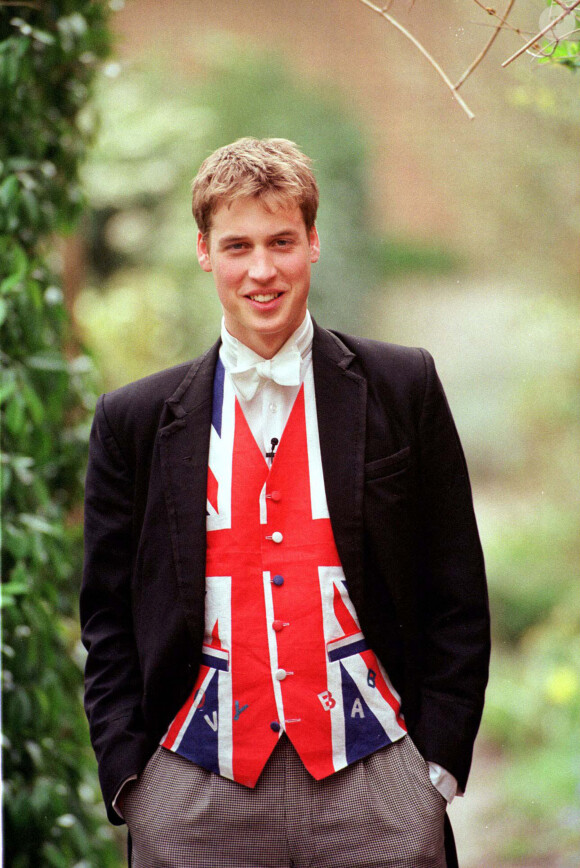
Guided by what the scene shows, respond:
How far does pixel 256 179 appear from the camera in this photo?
4.93ft

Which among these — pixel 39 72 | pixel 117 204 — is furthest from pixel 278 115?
pixel 39 72

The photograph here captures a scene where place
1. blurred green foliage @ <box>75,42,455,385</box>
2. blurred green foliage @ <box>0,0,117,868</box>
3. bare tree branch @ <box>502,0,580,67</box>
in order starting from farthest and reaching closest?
blurred green foliage @ <box>75,42,455,385</box>
blurred green foliage @ <box>0,0,117,868</box>
bare tree branch @ <box>502,0,580,67</box>

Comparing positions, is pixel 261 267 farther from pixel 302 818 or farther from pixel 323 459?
pixel 302 818

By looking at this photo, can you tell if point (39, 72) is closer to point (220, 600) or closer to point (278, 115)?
point (220, 600)

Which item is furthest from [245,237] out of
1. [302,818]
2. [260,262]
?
[302,818]

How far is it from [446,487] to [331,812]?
518 mm

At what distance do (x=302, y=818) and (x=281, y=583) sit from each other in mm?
343

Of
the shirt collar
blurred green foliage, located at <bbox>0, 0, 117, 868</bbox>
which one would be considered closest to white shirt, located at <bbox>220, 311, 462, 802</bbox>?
the shirt collar

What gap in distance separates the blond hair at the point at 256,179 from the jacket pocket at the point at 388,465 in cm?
38

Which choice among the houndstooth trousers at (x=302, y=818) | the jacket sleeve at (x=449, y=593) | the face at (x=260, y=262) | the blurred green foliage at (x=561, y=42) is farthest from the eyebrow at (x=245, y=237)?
the houndstooth trousers at (x=302, y=818)

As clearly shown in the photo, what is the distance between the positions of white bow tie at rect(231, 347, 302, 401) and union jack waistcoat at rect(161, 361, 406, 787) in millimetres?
87

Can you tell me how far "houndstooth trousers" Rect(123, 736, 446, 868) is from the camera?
1.48m

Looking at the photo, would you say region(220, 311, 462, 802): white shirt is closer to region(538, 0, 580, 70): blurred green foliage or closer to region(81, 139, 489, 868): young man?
region(81, 139, 489, 868): young man

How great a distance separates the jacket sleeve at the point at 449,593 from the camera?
1.55 metres
